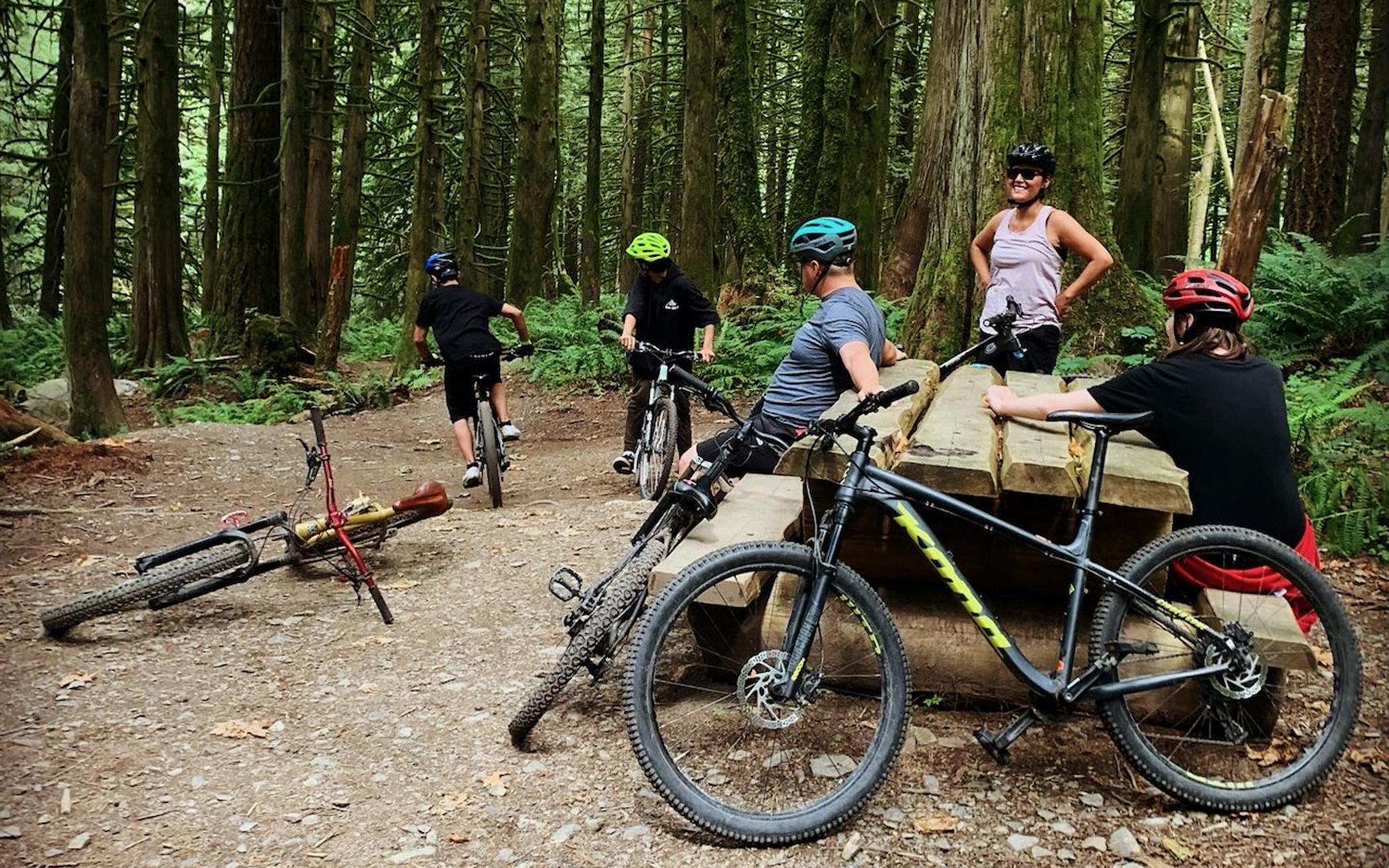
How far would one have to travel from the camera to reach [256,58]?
17.2 meters

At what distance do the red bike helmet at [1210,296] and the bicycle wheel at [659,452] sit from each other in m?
4.64

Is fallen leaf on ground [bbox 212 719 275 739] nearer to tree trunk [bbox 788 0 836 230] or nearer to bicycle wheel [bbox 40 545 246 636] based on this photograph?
bicycle wheel [bbox 40 545 246 636]

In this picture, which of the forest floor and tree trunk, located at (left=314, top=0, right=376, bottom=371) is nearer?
the forest floor

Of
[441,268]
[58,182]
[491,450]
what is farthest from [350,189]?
[491,450]

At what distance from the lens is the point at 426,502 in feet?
20.0

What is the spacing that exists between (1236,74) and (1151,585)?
2634cm

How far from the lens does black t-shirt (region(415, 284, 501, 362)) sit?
8992 millimetres

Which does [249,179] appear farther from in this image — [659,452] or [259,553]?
[259,553]

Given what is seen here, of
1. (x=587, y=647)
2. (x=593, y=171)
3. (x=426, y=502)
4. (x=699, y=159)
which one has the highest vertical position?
(x=593, y=171)

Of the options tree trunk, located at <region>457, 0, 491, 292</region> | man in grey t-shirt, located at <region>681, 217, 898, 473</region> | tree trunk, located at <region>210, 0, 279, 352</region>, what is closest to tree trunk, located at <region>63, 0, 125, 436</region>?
tree trunk, located at <region>210, 0, 279, 352</region>

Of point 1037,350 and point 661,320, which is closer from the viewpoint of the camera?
point 1037,350

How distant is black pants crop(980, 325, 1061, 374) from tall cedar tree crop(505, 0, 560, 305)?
42.5ft

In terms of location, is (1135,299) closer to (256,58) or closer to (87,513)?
(87,513)

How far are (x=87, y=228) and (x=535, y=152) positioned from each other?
8.10m
